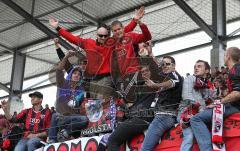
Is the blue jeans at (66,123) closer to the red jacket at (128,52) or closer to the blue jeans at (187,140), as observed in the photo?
the red jacket at (128,52)

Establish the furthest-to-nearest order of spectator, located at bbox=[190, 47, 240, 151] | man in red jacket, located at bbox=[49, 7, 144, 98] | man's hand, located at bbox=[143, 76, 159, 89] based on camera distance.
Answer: man in red jacket, located at bbox=[49, 7, 144, 98], man's hand, located at bbox=[143, 76, 159, 89], spectator, located at bbox=[190, 47, 240, 151]

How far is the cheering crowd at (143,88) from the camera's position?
211 inches

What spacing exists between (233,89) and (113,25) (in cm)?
201

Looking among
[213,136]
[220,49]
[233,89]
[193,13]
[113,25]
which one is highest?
[193,13]

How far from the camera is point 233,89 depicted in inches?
203

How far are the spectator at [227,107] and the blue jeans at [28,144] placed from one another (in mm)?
3242

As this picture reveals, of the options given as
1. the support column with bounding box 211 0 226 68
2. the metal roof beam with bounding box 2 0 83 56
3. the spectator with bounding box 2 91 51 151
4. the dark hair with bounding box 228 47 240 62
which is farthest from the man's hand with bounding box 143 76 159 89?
the metal roof beam with bounding box 2 0 83 56

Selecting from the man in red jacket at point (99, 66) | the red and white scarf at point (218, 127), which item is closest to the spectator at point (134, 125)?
the man in red jacket at point (99, 66)

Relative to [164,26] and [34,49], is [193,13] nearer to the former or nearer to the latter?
[164,26]

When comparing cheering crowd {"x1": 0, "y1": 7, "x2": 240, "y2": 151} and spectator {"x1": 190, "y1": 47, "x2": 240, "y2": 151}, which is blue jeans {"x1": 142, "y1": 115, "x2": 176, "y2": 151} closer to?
cheering crowd {"x1": 0, "y1": 7, "x2": 240, "y2": 151}

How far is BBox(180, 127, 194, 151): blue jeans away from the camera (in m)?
5.37

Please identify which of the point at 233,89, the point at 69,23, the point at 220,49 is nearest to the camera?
the point at 233,89

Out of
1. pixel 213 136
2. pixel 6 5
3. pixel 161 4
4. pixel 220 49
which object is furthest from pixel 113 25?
pixel 6 5

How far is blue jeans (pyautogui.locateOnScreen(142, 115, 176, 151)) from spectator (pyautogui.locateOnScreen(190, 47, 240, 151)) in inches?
17.5
